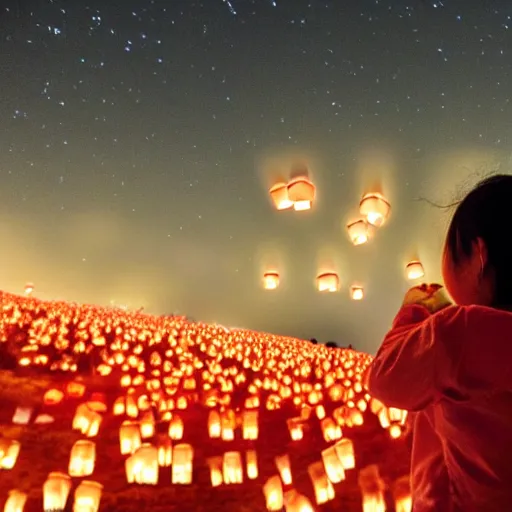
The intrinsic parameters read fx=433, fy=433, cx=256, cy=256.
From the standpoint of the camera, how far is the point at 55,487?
396cm

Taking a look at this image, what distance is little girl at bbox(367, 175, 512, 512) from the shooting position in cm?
90

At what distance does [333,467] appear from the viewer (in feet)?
16.5

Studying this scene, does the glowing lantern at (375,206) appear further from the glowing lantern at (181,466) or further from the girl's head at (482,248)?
the girl's head at (482,248)

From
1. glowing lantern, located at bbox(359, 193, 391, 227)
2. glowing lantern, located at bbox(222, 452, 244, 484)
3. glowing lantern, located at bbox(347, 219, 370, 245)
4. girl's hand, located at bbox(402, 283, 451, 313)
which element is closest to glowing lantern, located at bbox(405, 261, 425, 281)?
glowing lantern, located at bbox(347, 219, 370, 245)

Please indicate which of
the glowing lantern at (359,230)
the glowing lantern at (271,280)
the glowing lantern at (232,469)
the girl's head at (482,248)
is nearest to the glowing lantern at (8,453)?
the glowing lantern at (232,469)

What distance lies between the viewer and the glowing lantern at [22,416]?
6.15 metres

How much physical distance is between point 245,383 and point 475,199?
365 inches

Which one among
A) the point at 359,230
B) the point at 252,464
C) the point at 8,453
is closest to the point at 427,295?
the point at 252,464

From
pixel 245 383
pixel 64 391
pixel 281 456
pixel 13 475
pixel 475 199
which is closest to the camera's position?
pixel 475 199

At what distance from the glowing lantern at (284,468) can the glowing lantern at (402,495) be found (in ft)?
3.85

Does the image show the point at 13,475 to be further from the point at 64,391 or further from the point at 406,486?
the point at 406,486

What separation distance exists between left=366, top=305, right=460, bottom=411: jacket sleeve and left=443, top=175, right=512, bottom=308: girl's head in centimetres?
15

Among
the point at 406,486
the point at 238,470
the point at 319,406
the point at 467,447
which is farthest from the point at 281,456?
the point at 467,447

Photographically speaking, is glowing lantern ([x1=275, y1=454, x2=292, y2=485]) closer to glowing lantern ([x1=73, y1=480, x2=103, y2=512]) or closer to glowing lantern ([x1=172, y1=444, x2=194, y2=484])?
glowing lantern ([x1=172, y1=444, x2=194, y2=484])
